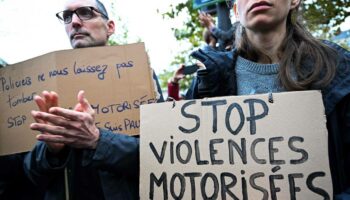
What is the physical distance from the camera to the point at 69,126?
1.37 m

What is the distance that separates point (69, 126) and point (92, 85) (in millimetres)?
422

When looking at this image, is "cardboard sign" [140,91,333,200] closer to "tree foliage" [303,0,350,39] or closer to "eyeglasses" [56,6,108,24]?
"eyeglasses" [56,6,108,24]

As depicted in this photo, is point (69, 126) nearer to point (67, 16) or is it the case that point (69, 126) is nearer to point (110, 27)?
point (67, 16)

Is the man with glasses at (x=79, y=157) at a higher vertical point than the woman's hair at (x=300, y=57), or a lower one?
lower

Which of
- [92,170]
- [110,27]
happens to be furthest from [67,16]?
[92,170]

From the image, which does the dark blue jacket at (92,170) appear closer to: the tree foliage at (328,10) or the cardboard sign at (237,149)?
the cardboard sign at (237,149)

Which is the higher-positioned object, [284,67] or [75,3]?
[75,3]

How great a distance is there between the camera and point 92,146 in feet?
4.78

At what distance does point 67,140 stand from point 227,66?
74 centimetres

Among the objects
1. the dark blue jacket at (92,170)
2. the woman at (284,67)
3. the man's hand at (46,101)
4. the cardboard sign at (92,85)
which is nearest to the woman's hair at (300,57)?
the woman at (284,67)

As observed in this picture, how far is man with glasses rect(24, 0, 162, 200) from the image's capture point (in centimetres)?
137

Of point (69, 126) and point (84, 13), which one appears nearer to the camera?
point (69, 126)

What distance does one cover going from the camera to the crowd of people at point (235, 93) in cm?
A: 137

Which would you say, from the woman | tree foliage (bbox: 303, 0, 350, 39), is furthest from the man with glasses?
tree foliage (bbox: 303, 0, 350, 39)
